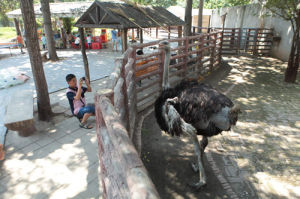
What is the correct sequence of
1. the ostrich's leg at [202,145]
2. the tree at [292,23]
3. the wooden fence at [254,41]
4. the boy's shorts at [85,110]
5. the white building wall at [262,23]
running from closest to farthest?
the ostrich's leg at [202,145] → the boy's shorts at [85,110] → the tree at [292,23] → the white building wall at [262,23] → the wooden fence at [254,41]

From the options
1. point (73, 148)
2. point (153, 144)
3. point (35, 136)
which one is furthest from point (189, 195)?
point (35, 136)

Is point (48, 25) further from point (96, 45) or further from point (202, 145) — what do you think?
point (202, 145)

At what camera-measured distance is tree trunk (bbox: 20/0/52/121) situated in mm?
4546

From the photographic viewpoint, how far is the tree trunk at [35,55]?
14.9ft

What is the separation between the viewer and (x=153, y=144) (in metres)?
4.27

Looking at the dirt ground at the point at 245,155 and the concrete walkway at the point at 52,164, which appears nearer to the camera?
Answer: the concrete walkway at the point at 52,164

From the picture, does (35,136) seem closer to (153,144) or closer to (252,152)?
(153,144)

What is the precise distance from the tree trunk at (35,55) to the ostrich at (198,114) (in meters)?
2.93

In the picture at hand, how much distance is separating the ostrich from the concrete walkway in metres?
1.32

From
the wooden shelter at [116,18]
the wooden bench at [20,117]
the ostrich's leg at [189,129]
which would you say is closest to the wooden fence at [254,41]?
the wooden shelter at [116,18]

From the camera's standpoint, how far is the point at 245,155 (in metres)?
3.96

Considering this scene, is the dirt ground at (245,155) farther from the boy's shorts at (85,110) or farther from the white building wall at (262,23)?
the white building wall at (262,23)

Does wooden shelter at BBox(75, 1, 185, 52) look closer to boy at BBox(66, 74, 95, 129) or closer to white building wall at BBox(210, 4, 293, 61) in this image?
boy at BBox(66, 74, 95, 129)

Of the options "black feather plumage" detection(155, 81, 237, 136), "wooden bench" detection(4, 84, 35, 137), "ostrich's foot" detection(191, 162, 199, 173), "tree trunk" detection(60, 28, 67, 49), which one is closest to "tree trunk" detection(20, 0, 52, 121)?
"wooden bench" detection(4, 84, 35, 137)
